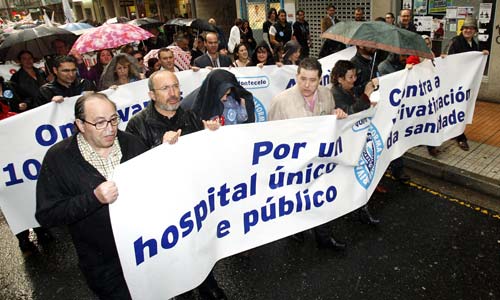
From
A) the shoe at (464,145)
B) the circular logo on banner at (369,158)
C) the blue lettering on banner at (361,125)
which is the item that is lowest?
the shoe at (464,145)

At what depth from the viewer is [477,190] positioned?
482cm

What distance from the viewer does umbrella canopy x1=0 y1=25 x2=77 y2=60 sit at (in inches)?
239

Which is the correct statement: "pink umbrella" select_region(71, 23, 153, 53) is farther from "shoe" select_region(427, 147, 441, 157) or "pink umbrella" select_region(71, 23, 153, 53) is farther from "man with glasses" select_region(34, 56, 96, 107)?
"shoe" select_region(427, 147, 441, 157)

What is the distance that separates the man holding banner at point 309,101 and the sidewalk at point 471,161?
215 cm

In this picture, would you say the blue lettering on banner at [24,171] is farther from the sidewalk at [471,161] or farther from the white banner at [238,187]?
the sidewalk at [471,161]

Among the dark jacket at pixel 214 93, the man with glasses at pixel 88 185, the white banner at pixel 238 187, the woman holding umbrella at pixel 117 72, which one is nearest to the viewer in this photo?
the man with glasses at pixel 88 185

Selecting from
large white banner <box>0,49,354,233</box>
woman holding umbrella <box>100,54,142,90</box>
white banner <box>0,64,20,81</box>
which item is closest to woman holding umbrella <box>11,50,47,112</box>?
woman holding umbrella <box>100,54,142,90</box>

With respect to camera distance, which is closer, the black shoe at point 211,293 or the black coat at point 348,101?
the black shoe at point 211,293

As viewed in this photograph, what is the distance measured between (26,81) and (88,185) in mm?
4088

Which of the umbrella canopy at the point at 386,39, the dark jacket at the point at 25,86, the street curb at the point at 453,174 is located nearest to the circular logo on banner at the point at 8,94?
the dark jacket at the point at 25,86

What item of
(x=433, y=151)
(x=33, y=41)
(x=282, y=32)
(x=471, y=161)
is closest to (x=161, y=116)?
(x=433, y=151)

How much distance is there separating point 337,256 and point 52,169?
Answer: 8.84 ft

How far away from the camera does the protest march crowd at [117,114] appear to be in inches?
90.4

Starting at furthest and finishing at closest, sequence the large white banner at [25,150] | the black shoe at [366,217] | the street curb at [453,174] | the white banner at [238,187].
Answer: the street curb at [453,174] < the black shoe at [366,217] < the large white banner at [25,150] < the white banner at [238,187]
